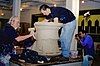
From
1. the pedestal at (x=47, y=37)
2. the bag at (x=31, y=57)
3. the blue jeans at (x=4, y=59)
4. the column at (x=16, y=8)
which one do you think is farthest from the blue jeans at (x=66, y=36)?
the column at (x=16, y=8)

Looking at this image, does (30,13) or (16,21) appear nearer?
(16,21)

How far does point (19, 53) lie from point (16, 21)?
2.42ft

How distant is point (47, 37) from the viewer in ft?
11.2

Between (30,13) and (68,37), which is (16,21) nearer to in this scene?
(68,37)

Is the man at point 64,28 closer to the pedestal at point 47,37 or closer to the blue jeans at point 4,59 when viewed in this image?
the pedestal at point 47,37

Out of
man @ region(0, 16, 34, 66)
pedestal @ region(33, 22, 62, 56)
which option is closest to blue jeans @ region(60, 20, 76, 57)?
pedestal @ region(33, 22, 62, 56)

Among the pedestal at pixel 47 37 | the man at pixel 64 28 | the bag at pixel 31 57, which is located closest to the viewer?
the bag at pixel 31 57

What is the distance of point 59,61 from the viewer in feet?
11.0

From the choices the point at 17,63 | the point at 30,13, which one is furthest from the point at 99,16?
the point at 17,63

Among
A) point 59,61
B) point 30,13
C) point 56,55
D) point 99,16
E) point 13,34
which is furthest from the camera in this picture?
point 30,13

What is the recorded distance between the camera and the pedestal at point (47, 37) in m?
3.39

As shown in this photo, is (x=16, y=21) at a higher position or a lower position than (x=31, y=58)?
higher

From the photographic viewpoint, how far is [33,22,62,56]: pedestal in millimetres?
3389

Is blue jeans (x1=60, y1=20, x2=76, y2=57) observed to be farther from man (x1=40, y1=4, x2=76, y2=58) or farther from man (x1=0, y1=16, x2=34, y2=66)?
man (x1=0, y1=16, x2=34, y2=66)
